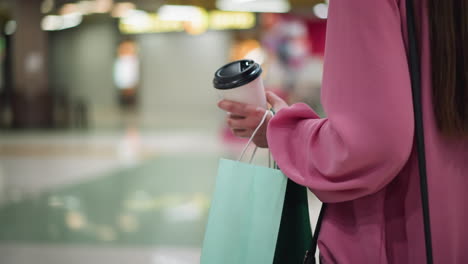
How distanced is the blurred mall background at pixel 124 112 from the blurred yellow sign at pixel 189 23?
0.03 meters

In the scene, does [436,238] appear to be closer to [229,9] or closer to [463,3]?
[463,3]

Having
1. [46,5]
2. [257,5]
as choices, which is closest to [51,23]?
[46,5]

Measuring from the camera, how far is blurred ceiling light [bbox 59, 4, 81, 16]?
1333cm

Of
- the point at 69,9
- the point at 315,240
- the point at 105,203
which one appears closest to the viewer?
the point at 315,240

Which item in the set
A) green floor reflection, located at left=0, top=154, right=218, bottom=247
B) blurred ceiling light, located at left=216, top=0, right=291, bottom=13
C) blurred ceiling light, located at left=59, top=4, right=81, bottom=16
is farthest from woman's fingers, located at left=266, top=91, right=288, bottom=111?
blurred ceiling light, located at left=59, top=4, right=81, bottom=16

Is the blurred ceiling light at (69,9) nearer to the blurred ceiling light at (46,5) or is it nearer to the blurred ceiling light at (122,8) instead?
the blurred ceiling light at (46,5)

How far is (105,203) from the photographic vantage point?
4.46m

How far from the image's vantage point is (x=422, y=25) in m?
0.74

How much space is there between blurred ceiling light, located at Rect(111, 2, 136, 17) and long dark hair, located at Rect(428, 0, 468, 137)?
1303 centimetres

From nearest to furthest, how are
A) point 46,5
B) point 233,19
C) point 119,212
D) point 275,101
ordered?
point 275,101 < point 119,212 < point 46,5 < point 233,19

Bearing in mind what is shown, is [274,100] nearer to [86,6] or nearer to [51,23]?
[86,6]

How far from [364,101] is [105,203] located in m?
4.08

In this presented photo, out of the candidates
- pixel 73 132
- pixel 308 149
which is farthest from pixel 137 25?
pixel 308 149

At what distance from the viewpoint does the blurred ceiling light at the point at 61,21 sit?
13098 mm
